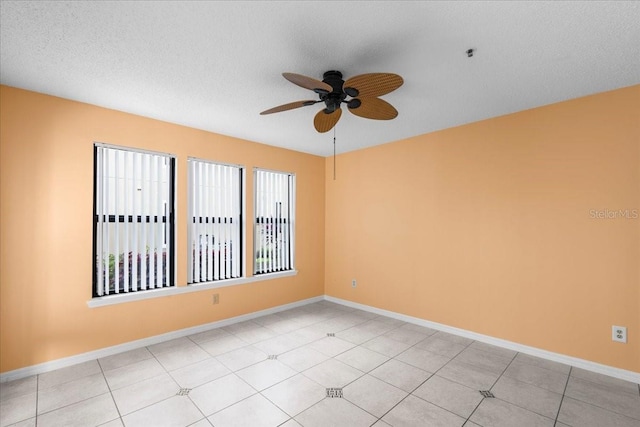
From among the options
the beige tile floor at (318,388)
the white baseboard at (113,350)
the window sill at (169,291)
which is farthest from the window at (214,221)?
the beige tile floor at (318,388)

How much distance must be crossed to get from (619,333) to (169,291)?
4.91m

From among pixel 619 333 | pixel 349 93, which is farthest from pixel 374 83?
pixel 619 333

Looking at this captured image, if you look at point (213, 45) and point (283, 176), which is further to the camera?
point (283, 176)

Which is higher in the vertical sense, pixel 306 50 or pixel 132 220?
pixel 306 50

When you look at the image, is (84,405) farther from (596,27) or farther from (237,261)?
(596,27)

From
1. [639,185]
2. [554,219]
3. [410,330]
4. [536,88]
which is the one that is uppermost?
[536,88]

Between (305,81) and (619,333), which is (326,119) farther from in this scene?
(619,333)

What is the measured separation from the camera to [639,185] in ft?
8.91

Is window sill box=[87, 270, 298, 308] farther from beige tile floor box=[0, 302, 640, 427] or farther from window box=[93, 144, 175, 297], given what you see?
beige tile floor box=[0, 302, 640, 427]

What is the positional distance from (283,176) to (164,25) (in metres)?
3.33

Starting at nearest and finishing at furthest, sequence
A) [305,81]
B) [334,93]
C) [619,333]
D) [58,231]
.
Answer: [305,81], [334,93], [619,333], [58,231]

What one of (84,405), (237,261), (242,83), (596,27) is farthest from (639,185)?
(84,405)

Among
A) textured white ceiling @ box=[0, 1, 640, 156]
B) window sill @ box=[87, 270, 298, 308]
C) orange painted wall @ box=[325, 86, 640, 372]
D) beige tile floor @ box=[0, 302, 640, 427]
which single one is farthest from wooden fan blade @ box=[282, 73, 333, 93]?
window sill @ box=[87, 270, 298, 308]

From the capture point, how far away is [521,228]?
3.37m
